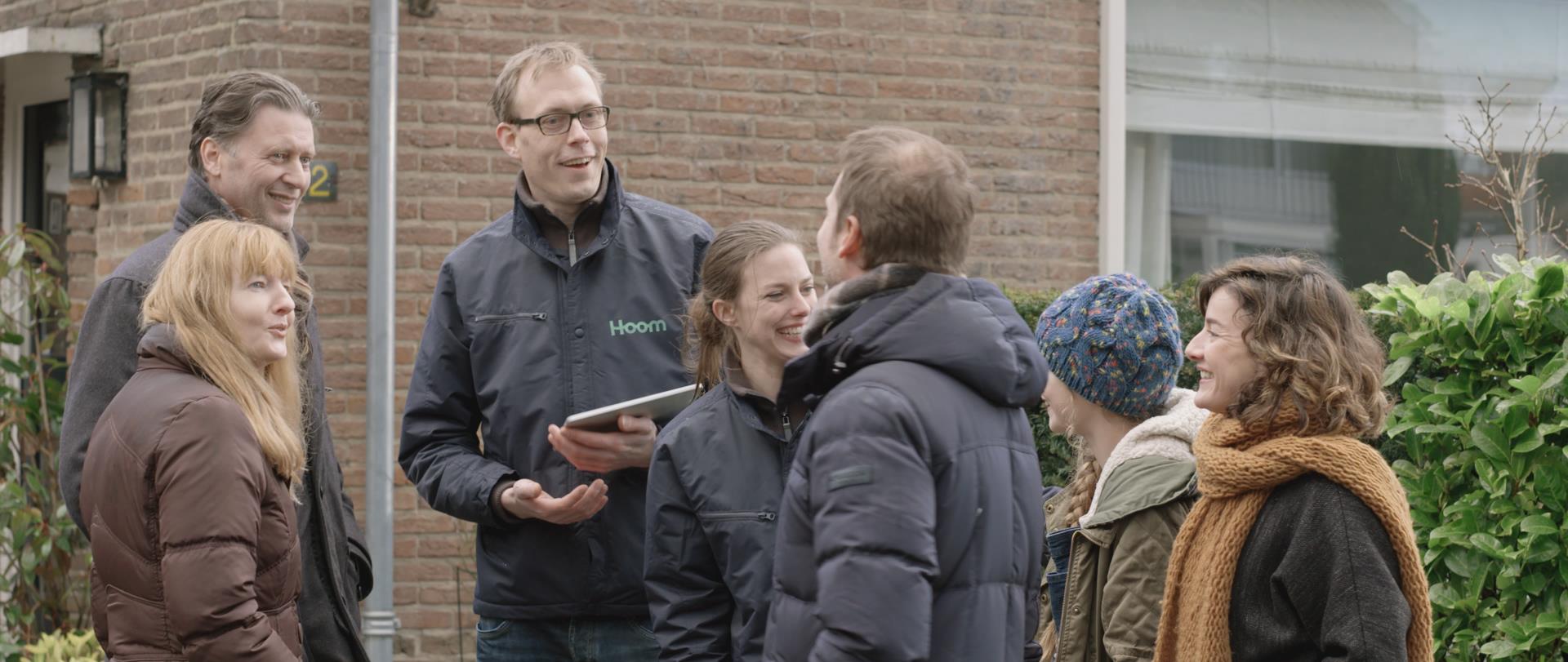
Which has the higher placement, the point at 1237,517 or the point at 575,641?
the point at 1237,517

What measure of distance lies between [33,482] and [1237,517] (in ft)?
16.9

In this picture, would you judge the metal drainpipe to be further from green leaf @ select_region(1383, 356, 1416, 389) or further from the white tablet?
green leaf @ select_region(1383, 356, 1416, 389)

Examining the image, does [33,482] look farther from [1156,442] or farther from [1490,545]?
[1490,545]

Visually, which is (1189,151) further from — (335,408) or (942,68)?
(335,408)

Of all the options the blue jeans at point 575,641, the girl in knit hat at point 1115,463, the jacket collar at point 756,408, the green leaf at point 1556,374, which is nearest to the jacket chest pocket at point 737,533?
the jacket collar at point 756,408

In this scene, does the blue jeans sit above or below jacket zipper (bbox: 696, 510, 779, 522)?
below

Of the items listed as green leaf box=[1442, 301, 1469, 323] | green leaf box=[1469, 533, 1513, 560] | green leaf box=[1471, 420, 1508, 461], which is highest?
green leaf box=[1442, 301, 1469, 323]

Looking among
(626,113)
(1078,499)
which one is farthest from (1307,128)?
(1078,499)

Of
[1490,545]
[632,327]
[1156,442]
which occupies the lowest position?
[1490,545]

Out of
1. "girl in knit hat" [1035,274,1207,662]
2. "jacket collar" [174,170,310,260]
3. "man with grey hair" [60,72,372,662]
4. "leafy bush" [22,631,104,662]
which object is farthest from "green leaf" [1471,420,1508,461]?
"leafy bush" [22,631,104,662]

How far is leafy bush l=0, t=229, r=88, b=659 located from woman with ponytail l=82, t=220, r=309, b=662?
144 inches

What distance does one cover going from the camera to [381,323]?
6191mm

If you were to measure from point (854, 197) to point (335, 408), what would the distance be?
14.4 feet

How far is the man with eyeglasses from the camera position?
3533 millimetres
